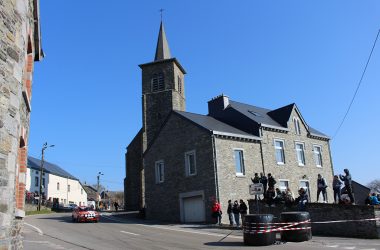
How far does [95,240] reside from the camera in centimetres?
1689

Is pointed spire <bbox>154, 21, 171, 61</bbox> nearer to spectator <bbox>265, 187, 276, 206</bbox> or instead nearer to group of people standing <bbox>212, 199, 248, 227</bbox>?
group of people standing <bbox>212, 199, 248, 227</bbox>

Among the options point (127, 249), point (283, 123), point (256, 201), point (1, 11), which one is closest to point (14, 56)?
point (1, 11)

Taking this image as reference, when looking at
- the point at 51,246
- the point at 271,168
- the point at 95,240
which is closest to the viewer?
the point at 51,246

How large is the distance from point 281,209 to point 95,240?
375 inches

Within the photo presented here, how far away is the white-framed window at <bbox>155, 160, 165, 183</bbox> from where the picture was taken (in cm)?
3225

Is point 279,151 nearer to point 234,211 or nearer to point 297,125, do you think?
point 297,125

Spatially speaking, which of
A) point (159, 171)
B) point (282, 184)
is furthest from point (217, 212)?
point (282, 184)

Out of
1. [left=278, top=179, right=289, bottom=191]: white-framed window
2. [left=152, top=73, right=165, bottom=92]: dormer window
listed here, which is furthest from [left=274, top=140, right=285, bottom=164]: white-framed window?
[left=152, top=73, right=165, bottom=92]: dormer window

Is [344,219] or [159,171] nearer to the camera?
[344,219]

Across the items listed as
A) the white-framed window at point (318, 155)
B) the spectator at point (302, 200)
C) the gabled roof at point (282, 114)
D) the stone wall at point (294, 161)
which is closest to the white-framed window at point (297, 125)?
the stone wall at point (294, 161)

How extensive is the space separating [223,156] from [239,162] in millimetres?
1789

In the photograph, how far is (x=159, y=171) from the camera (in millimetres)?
32688

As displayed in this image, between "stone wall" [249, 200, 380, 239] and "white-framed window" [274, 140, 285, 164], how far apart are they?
12250mm

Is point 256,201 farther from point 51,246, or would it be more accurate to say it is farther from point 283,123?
point 283,123
